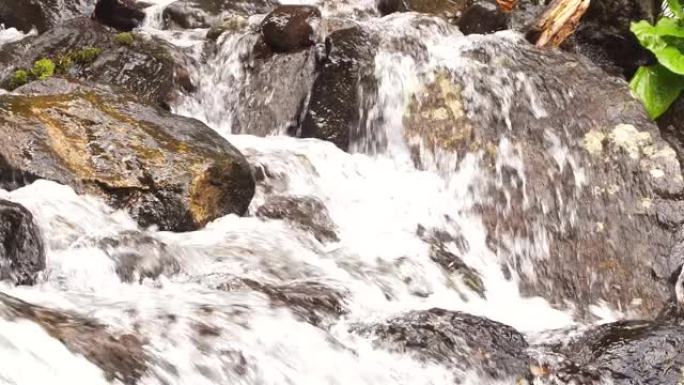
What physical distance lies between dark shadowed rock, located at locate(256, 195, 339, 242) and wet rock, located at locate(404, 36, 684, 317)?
1456mm

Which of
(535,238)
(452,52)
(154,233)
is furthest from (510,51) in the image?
(154,233)

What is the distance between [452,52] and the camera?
8.27 meters

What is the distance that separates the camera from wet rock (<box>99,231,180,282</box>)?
4574 mm

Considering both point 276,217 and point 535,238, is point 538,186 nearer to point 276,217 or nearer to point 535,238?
point 535,238

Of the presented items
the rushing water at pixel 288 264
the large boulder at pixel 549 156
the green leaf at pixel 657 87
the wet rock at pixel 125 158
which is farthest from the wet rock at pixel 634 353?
the green leaf at pixel 657 87

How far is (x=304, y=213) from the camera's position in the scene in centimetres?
636

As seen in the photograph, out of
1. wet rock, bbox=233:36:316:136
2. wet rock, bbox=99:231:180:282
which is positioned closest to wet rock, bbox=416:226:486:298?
wet rock, bbox=233:36:316:136

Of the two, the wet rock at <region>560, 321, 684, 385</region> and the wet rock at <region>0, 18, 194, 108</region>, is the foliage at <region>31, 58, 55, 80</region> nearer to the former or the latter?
the wet rock at <region>0, 18, 194, 108</region>

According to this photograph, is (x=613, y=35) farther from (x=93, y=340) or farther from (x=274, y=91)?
(x=93, y=340)

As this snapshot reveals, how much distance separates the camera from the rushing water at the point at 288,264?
358 cm

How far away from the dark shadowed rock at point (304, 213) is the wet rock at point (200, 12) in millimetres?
4570

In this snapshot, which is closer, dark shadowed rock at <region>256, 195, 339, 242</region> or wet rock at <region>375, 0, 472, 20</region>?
dark shadowed rock at <region>256, 195, 339, 242</region>

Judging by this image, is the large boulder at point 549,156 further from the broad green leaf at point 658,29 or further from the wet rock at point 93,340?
the wet rock at point 93,340

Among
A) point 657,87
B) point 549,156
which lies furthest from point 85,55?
point 657,87
